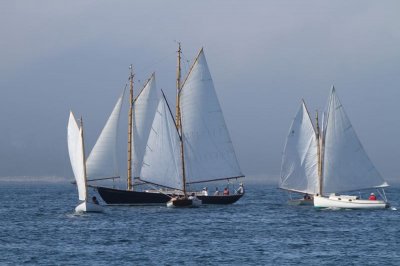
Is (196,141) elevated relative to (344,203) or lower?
elevated

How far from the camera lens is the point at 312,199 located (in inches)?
4432

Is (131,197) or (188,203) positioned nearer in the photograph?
(188,203)

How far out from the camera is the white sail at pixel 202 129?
109250 mm

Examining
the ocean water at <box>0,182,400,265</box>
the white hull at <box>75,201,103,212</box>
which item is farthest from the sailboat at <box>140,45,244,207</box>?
the white hull at <box>75,201,103,212</box>

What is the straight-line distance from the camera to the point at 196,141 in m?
110

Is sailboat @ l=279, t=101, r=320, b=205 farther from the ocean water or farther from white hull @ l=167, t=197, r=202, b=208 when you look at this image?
white hull @ l=167, t=197, r=202, b=208

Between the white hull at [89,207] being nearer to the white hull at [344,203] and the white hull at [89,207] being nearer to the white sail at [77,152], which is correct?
the white sail at [77,152]

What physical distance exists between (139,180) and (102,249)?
4246 centimetres

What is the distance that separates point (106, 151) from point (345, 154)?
26275 millimetres

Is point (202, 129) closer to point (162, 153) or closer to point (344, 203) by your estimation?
point (162, 153)

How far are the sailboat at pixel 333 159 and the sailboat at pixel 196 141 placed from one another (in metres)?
7.44

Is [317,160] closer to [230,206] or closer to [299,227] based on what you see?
[230,206]

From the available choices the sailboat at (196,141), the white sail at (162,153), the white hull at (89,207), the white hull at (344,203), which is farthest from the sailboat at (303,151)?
the white hull at (89,207)

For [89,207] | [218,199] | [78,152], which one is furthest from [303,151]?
[78,152]
